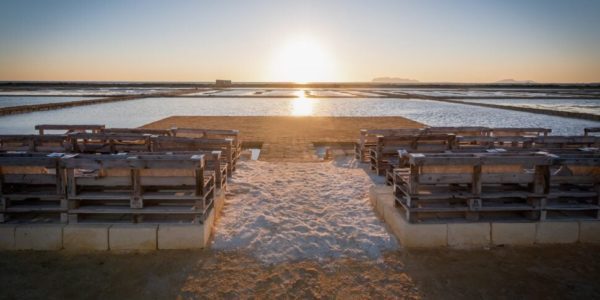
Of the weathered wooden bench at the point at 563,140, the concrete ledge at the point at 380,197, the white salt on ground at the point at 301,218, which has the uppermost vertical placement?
the weathered wooden bench at the point at 563,140

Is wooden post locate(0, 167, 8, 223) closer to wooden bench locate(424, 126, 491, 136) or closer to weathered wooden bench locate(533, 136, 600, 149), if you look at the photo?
wooden bench locate(424, 126, 491, 136)

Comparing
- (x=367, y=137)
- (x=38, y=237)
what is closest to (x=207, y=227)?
(x=38, y=237)

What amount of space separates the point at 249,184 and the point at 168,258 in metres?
3.80

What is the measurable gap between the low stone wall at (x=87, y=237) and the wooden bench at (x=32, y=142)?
4166 millimetres

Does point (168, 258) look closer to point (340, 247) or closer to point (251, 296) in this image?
point (251, 296)

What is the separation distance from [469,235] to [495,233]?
0.42 meters

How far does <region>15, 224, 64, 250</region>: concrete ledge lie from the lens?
17.6ft

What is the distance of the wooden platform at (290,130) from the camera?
534 inches

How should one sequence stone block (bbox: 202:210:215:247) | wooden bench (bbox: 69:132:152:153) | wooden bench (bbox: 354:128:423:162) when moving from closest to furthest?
1. stone block (bbox: 202:210:215:247)
2. wooden bench (bbox: 69:132:152:153)
3. wooden bench (bbox: 354:128:423:162)

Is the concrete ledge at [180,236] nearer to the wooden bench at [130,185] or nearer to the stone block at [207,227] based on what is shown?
the stone block at [207,227]

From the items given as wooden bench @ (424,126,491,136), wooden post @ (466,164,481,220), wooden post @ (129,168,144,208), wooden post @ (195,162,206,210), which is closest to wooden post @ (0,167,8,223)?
wooden post @ (129,168,144,208)

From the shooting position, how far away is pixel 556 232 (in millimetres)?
5742

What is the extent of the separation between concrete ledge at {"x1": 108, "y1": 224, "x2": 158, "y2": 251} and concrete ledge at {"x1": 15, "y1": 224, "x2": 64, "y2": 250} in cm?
78

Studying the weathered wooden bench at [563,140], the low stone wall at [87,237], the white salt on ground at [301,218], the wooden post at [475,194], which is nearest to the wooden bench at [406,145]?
the white salt on ground at [301,218]
